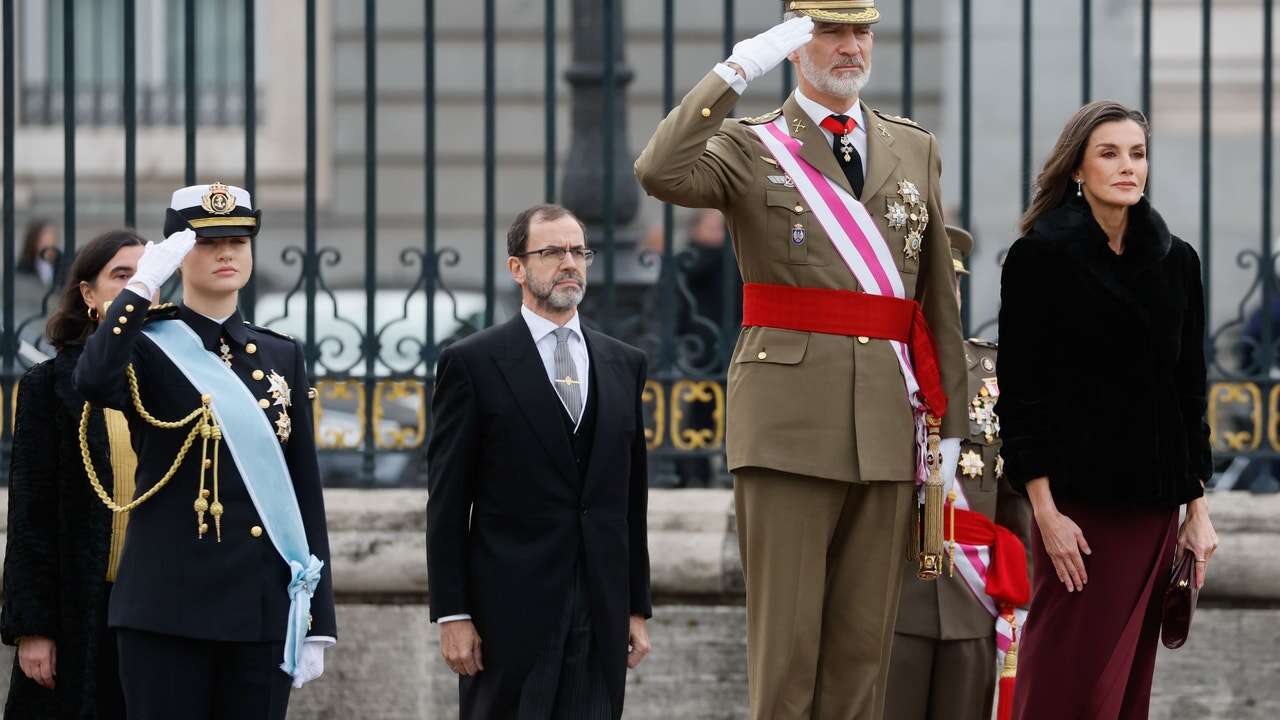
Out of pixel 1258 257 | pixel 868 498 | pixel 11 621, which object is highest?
pixel 1258 257

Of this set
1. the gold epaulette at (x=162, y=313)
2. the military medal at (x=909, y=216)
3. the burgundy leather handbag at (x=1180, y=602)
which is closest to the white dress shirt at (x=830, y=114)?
the military medal at (x=909, y=216)

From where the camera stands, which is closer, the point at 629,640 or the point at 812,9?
the point at 812,9

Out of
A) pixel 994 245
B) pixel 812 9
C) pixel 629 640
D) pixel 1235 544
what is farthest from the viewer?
pixel 994 245

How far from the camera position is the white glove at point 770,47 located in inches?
193

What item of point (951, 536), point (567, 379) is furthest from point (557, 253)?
point (951, 536)

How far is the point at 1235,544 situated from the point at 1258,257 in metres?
0.89

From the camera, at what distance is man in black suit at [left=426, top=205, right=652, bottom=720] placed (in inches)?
208

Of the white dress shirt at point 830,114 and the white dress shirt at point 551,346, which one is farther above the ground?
the white dress shirt at point 830,114

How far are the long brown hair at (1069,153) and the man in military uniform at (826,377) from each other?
309 mm

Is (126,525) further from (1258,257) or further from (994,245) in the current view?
(994,245)

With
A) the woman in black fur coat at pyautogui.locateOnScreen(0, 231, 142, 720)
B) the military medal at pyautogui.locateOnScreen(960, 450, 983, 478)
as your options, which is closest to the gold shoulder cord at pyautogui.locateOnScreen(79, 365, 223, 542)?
the woman in black fur coat at pyautogui.locateOnScreen(0, 231, 142, 720)

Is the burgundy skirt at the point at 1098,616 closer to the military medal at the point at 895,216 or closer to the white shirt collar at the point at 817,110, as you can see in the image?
the military medal at the point at 895,216

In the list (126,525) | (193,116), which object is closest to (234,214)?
(126,525)

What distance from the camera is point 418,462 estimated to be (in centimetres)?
716
